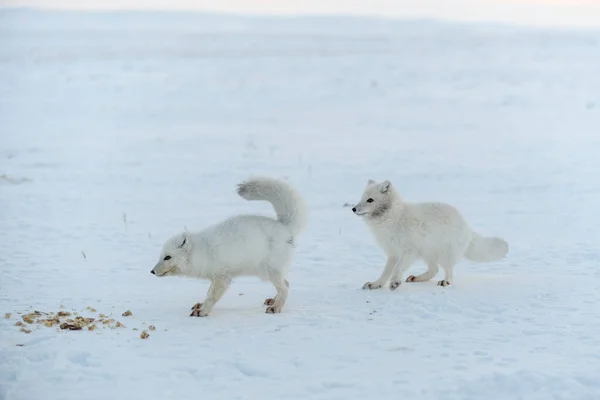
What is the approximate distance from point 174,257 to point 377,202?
198 centimetres

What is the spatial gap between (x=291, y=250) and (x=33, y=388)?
93.4 inches

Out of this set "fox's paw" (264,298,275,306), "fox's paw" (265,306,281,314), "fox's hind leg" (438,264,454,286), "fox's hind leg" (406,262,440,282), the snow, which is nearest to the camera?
the snow

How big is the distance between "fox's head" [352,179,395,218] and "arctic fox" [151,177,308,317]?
3.28ft

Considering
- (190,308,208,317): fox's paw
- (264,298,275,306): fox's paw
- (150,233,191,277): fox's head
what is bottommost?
(190,308,208,317): fox's paw

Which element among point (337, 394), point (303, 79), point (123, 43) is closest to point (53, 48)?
point (123, 43)

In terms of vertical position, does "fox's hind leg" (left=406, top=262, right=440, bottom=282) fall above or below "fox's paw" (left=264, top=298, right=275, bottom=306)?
above

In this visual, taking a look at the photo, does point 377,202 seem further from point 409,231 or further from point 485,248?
point 485,248

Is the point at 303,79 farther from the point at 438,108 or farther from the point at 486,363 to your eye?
the point at 486,363

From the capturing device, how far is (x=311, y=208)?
12.9 metres

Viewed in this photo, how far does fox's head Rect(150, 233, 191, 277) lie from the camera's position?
22.4 feet

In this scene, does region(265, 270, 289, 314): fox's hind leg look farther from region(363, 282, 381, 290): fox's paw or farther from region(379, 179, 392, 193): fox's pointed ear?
region(379, 179, 392, 193): fox's pointed ear

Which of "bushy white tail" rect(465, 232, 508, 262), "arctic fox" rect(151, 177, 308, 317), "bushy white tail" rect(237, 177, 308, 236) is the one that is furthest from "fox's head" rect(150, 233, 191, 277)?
"bushy white tail" rect(465, 232, 508, 262)

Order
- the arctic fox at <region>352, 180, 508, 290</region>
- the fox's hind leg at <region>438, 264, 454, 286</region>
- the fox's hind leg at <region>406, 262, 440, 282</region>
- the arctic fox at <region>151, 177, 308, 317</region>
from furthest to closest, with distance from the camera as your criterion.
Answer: the fox's hind leg at <region>406, 262, 440, 282</region>
the fox's hind leg at <region>438, 264, 454, 286</region>
the arctic fox at <region>352, 180, 508, 290</region>
the arctic fox at <region>151, 177, 308, 317</region>

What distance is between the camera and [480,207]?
42.4 ft
